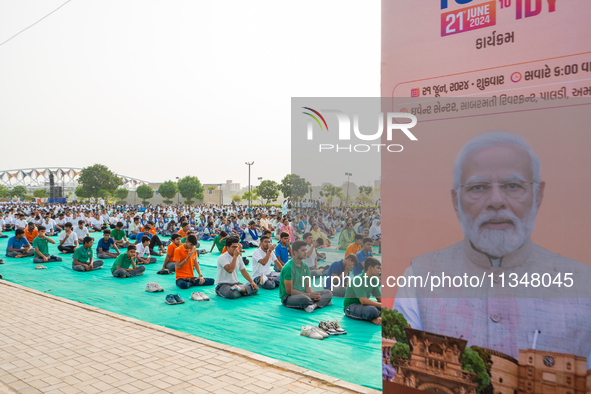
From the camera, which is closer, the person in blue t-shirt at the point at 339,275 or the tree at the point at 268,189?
the person in blue t-shirt at the point at 339,275

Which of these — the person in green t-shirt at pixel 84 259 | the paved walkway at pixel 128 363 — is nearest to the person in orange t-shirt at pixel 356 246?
the paved walkway at pixel 128 363

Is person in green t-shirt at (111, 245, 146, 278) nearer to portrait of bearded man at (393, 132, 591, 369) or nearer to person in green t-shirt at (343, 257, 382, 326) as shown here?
person in green t-shirt at (343, 257, 382, 326)

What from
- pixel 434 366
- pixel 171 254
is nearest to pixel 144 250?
pixel 171 254

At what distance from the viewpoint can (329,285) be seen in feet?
22.7

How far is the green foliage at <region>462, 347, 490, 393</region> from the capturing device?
270 centimetres

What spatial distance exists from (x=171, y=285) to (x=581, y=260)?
24.3 feet

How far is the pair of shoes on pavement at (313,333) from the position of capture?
5.02m

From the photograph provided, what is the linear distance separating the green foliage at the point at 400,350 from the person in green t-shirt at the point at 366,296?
7.76 ft

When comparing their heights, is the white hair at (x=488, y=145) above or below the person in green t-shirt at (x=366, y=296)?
above

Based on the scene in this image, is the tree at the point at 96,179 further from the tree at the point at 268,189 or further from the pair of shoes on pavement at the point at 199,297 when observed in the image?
the pair of shoes on pavement at the point at 199,297

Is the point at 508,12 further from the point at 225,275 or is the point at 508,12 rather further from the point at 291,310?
the point at 225,275

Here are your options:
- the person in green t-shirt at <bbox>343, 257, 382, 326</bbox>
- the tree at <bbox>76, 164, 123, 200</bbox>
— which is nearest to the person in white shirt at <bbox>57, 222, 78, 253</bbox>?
the person in green t-shirt at <bbox>343, 257, 382, 326</bbox>

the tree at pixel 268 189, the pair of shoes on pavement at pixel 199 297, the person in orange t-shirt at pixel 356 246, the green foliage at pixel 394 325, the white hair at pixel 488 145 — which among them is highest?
the tree at pixel 268 189

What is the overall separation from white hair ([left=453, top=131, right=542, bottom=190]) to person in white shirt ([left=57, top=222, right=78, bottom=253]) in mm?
12594
